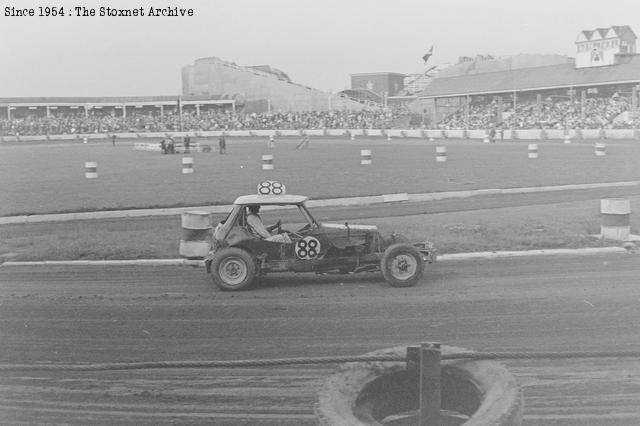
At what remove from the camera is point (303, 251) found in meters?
9.05

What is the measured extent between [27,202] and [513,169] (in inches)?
656

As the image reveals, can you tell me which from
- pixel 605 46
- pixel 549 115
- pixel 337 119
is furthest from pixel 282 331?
pixel 337 119

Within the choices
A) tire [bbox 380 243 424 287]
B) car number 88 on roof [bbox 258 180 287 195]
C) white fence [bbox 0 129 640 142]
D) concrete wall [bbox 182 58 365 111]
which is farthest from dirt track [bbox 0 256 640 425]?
concrete wall [bbox 182 58 365 111]

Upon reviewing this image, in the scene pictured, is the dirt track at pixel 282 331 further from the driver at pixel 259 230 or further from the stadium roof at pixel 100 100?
the stadium roof at pixel 100 100

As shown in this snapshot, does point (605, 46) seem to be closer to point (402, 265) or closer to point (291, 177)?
point (291, 177)

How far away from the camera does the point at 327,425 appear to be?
3422 millimetres

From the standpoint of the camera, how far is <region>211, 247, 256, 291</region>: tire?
351 inches

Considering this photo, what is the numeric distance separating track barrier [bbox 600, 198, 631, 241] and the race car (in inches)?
170

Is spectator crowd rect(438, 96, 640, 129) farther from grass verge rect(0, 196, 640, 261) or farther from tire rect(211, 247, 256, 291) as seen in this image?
tire rect(211, 247, 256, 291)

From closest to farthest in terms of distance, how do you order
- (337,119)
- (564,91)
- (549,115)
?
(549,115), (564,91), (337,119)

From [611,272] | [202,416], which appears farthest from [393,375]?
[611,272]

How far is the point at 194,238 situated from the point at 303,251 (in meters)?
2.92

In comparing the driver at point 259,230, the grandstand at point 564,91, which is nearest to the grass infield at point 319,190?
the driver at point 259,230

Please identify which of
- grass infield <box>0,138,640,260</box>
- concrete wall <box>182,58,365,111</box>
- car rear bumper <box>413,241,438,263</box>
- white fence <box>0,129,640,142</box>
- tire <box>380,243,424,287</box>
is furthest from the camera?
concrete wall <box>182,58,365,111</box>
